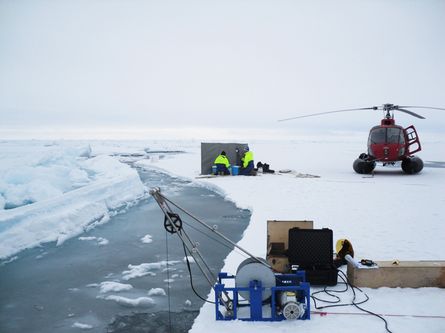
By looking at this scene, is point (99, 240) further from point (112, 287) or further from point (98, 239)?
point (112, 287)

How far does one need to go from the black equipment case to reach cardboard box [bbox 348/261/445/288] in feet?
0.96

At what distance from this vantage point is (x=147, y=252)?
5277 mm

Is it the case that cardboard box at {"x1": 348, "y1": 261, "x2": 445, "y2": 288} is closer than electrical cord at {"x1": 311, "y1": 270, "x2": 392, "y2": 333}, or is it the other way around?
electrical cord at {"x1": 311, "y1": 270, "x2": 392, "y2": 333}

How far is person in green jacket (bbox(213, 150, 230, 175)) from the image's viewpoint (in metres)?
12.9

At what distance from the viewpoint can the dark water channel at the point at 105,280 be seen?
3.30 meters

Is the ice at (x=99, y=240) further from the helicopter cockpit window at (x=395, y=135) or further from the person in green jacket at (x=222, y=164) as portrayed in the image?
the helicopter cockpit window at (x=395, y=135)

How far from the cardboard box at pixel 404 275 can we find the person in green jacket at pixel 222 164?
374 inches

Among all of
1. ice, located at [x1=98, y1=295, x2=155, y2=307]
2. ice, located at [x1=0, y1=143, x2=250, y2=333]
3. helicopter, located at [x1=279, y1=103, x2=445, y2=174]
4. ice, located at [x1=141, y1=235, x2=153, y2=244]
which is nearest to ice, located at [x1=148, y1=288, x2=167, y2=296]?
ice, located at [x1=0, y1=143, x2=250, y2=333]

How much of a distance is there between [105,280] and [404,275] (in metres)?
3.43

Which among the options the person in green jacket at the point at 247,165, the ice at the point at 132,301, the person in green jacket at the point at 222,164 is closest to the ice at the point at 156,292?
the ice at the point at 132,301

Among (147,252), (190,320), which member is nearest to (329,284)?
(190,320)

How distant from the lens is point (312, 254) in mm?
3564

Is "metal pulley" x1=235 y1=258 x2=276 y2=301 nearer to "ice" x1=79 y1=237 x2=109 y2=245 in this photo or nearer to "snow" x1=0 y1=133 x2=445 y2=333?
"snow" x1=0 y1=133 x2=445 y2=333

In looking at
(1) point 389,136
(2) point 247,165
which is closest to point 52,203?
(2) point 247,165
